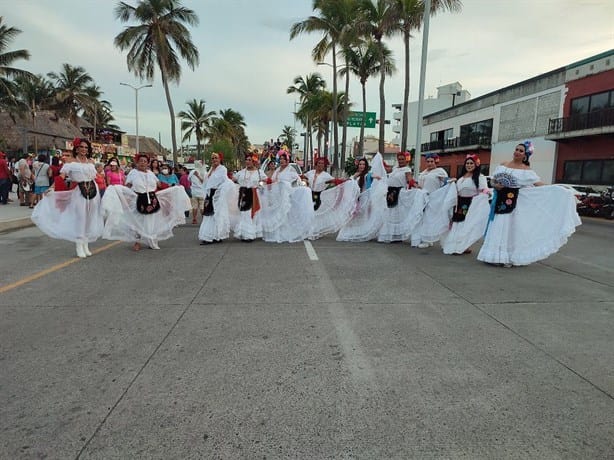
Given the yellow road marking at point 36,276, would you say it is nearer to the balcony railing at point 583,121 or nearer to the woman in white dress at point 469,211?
the woman in white dress at point 469,211

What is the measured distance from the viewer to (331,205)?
1002cm

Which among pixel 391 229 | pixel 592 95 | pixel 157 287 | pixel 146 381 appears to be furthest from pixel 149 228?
pixel 592 95

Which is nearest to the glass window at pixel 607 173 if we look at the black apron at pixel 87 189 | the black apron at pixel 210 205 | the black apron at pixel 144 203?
the black apron at pixel 210 205

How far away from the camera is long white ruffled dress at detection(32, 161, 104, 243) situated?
7305 mm

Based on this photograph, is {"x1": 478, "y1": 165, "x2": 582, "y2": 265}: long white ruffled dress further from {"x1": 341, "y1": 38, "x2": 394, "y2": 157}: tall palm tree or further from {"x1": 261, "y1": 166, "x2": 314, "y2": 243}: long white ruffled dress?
{"x1": 341, "y1": 38, "x2": 394, "y2": 157}: tall palm tree

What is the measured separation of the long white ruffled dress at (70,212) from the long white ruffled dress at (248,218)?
285 centimetres

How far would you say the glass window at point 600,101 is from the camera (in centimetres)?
2262

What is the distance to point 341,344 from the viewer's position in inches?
144

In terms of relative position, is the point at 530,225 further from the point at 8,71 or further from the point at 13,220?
the point at 8,71

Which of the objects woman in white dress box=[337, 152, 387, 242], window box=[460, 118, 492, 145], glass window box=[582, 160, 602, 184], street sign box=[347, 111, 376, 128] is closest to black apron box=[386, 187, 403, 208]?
woman in white dress box=[337, 152, 387, 242]

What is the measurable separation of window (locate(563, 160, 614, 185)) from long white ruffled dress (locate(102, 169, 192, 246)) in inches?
908

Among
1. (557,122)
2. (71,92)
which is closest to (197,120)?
(71,92)

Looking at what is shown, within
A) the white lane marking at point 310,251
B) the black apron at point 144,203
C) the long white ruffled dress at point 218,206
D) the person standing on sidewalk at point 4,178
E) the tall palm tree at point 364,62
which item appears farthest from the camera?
the tall palm tree at point 364,62

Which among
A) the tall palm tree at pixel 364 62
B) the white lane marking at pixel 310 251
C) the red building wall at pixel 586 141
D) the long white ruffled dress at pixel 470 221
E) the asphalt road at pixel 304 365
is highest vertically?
the tall palm tree at pixel 364 62
